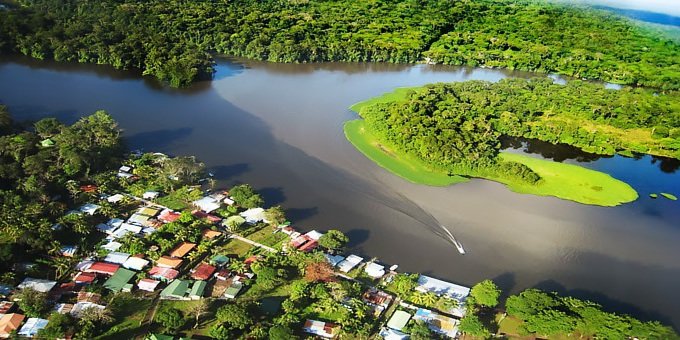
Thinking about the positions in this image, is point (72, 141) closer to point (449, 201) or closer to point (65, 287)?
point (65, 287)

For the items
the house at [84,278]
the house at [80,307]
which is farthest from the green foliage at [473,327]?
the house at [84,278]

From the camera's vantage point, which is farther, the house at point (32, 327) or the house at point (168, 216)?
the house at point (168, 216)

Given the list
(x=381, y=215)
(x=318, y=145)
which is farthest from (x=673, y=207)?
(x=318, y=145)

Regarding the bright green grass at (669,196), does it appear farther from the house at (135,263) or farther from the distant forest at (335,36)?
the house at (135,263)

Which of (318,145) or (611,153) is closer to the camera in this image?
(318,145)

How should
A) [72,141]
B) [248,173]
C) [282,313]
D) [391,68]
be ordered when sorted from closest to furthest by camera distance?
[282,313], [72,141], [248,173], [391,68]

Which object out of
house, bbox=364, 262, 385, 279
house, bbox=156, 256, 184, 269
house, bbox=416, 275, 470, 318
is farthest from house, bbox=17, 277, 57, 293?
house, bbox=416, 275, 470, 318

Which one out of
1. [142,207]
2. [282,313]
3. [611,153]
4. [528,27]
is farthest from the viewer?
[528,27]
